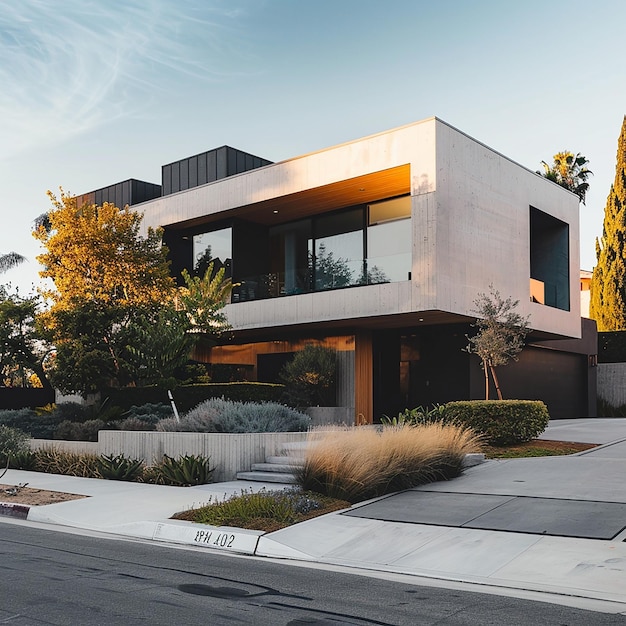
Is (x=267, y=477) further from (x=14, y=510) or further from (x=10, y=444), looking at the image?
(x=10, y=444)

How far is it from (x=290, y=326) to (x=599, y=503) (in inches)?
628

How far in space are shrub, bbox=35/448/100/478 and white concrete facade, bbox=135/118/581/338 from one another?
9.21m

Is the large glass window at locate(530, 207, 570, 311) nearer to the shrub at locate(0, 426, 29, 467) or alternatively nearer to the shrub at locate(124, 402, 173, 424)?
the shrub at locate(124, 402, 173, 424)

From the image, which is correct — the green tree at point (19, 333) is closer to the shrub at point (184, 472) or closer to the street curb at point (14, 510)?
the shrub at point (184, 472)

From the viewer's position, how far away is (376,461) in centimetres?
1262

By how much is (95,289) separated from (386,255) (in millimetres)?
8919

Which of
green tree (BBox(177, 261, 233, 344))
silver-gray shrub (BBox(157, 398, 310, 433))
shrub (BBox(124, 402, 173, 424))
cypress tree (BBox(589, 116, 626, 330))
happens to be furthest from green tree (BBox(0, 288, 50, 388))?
cypress tree (BBox(589, 116, 626, 330))

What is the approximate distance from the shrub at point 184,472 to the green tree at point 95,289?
7876mm

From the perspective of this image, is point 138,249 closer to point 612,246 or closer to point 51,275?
point 51,275

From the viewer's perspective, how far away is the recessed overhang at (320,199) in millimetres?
23906

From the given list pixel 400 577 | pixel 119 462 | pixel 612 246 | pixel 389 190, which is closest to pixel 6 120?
pixel 119 462

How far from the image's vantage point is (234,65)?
2153 centimetres

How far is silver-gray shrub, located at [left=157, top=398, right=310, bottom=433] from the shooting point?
54.8ft

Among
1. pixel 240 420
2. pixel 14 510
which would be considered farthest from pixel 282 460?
pixel 14 510
